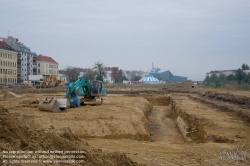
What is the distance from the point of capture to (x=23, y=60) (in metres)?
82.9

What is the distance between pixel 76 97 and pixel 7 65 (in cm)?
5215

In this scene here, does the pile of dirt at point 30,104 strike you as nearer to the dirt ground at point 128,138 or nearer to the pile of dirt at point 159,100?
the dirt ground at point 128,138

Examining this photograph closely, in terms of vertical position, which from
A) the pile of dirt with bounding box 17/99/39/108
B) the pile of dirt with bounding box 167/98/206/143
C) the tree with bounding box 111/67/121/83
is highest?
the tree with bounding box 111/67/121/83

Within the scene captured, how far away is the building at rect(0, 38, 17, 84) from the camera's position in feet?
214

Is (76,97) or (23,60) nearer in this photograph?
(76,97)

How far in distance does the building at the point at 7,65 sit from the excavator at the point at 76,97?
45.3 m

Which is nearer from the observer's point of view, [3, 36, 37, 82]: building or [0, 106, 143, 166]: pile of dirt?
[0, 106, 143, 166]: pile of dirt

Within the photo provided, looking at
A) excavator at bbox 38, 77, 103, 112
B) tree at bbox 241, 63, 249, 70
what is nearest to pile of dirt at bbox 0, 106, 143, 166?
excavator at bbox 38, 77, 103, 112

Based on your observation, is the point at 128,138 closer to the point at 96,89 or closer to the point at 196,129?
the point at 196,129

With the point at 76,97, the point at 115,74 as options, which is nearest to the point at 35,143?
the point at 76,97

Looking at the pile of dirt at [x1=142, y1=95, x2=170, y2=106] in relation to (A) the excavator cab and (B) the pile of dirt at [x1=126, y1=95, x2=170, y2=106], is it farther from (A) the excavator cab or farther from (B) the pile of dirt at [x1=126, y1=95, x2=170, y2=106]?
(A) the excavator cab

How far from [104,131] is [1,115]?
7493mm

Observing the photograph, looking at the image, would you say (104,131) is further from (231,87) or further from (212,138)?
(231,87)

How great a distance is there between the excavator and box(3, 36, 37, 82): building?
194ft
